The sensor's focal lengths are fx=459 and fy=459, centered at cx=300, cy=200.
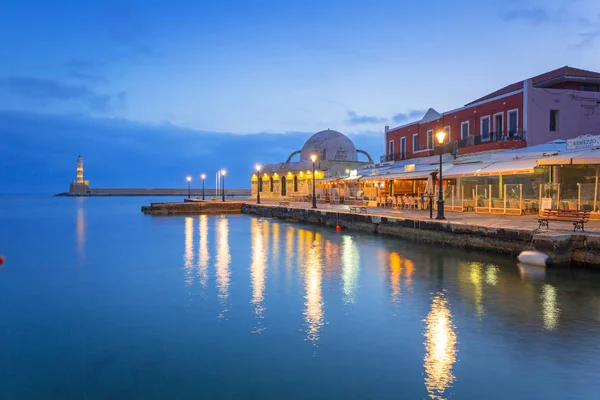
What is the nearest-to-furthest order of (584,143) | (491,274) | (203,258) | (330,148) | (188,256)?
(491,274) < (203,258) < (188,256) < (584,143) < (330,148)

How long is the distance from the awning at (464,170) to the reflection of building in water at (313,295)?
9.20m

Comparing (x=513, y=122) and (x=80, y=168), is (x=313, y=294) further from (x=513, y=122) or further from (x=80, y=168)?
(x=80, y=168)

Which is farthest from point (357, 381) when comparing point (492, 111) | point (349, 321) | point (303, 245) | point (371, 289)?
point (492, 111)

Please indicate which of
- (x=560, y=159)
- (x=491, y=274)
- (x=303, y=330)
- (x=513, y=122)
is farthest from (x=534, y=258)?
(x=513, y=122)

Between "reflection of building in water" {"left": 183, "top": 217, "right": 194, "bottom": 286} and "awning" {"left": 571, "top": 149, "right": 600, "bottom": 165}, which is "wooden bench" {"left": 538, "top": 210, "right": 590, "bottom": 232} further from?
"reflection of building in water" {"left": 183, "top": 217, "right": 194, "bottom": 286}

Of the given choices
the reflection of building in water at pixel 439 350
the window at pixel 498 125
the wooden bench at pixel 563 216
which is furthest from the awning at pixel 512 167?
the reflection of building in water at pixel 439 350

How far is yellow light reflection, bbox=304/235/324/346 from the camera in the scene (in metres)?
8.46

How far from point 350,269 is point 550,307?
6.20m

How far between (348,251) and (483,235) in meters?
5.17

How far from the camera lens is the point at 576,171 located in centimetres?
2073

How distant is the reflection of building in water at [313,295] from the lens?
8.49 metres

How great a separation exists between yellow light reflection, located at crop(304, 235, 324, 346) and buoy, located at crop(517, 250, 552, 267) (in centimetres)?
615

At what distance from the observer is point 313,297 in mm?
10969

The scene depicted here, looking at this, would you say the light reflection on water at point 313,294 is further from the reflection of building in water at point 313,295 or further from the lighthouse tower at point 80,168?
the lighthouse tower at point 80,168
